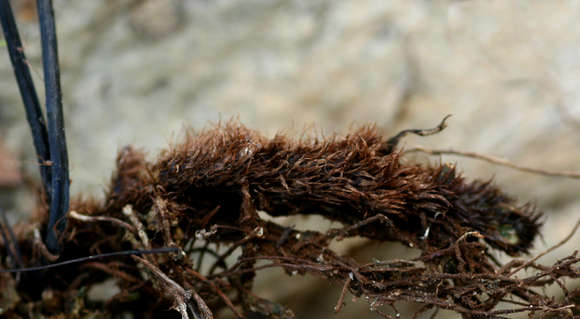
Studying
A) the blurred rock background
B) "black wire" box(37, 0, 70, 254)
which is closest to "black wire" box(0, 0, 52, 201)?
"black wire" box(37, 0, 70, 254)

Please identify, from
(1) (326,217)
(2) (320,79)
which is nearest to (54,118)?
(1) (326,217)

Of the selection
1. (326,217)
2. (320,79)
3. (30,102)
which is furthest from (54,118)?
(320,79)

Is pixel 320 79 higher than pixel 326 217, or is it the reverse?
pixel 320 79

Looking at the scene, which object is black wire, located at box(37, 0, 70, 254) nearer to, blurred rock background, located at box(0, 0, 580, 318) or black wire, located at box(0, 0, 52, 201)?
black wire, located at box(0, 0, 52, 201)

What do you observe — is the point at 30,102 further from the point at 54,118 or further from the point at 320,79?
the point at 320,79

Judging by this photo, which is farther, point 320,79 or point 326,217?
point 320,79

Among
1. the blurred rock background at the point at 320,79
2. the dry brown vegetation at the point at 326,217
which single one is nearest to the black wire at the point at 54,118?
the dry brown vegetation at the point at 326,217
